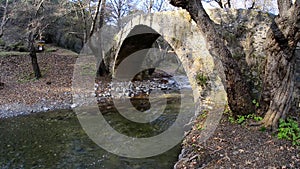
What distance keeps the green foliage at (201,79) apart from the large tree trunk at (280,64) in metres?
1.83

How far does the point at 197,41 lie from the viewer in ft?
21.0

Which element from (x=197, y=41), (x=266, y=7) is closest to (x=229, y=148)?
(x=197, y=41)

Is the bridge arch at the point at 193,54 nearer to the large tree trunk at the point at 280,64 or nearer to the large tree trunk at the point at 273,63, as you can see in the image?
the large tree trunk at the point at 273,63

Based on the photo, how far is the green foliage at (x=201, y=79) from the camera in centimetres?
617

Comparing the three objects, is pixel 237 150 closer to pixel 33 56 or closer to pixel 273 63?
pixel 273 63

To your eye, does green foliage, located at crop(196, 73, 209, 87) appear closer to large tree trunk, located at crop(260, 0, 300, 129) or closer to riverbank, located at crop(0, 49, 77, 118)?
large tree trunk, located at crop(260, 0, 300, 129)

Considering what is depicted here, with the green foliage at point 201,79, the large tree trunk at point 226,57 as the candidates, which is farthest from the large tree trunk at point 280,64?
the green foliage at point 201,79

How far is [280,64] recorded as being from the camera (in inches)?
163

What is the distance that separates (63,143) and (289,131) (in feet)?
16.3

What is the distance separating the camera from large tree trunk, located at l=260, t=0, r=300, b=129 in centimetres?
391

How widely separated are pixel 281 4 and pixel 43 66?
13.0 metres

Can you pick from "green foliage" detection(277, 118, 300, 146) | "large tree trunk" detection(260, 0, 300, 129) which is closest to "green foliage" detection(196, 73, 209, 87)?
"large tree trunk" detection(260, 0, 300, 129)

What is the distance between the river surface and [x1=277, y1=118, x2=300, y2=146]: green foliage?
211 cm

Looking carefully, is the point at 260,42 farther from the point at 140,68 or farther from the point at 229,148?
the point at 140,68
